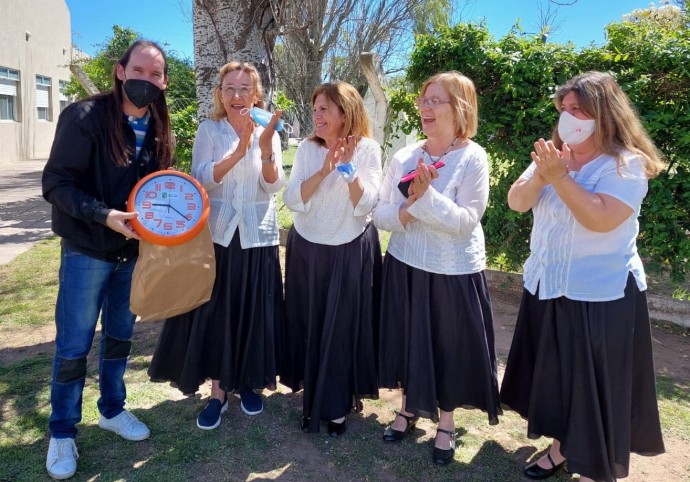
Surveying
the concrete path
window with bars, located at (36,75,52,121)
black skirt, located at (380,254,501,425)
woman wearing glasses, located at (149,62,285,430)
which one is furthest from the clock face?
window with bars, located at (36,75,52,121)

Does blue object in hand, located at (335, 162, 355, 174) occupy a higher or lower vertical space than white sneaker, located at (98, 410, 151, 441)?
higher

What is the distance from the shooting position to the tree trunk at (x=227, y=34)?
4.08 m

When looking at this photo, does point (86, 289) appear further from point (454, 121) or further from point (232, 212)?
point (454, 121)

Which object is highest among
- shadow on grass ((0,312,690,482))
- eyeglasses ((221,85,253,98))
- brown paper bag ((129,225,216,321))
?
eyeglasses ((221,85,253,98))

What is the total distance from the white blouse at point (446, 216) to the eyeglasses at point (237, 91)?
0.88m

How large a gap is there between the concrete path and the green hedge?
226 inches

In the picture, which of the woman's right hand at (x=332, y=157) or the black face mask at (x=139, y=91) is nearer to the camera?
the black face mask at (x=139, y=91)

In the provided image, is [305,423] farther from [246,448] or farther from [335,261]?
[335,261]

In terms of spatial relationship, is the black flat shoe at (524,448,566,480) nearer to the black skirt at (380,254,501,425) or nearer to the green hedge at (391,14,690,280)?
the black skirt at (380,254,501,425)

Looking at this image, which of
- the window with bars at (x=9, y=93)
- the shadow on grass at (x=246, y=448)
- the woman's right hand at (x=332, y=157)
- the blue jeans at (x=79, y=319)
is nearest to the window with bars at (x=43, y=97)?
the window with bars at (x=9, y=93)

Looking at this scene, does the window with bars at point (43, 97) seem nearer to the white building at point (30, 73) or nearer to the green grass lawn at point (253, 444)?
the white building at point (30, 73)

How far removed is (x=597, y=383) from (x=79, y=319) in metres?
2.33

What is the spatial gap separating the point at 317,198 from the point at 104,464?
168 cm

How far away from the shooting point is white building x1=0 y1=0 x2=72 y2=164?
59.1ft
